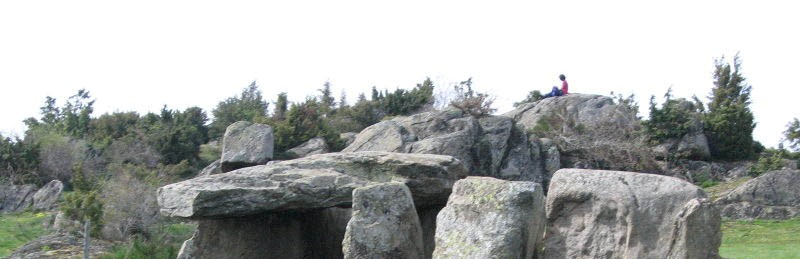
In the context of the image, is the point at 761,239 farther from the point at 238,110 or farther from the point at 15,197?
the point at 238,110

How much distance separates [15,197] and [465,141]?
12.2 metres

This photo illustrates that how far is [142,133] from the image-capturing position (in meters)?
34.8

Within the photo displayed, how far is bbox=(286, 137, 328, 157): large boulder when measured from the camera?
30.0 m

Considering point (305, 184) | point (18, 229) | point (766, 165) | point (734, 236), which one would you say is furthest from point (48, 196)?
point (766, 165)

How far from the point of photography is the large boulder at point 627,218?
541 inches

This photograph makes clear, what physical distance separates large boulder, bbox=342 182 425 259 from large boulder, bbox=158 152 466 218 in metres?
2.21

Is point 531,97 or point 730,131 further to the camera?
point 531,97

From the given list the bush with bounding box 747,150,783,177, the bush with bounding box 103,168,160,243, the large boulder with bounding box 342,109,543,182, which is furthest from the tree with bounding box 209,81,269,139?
the bush with bounding box 747,150,783,177

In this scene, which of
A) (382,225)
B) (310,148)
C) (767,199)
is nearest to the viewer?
(382,225)

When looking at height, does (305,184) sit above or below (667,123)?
below

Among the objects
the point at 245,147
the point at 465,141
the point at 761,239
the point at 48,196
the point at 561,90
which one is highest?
the point at 561,90

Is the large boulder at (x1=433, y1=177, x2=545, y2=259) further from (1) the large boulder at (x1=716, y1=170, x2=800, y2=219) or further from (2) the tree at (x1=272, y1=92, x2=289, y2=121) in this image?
(2) the tree at (x1=272, y1=92, x2=289, y2=121)

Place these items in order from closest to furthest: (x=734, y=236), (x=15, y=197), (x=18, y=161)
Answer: (x=734, y=236) < (x=15, y=197) < (x=18, y=161)

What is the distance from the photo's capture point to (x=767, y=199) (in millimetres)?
27172
